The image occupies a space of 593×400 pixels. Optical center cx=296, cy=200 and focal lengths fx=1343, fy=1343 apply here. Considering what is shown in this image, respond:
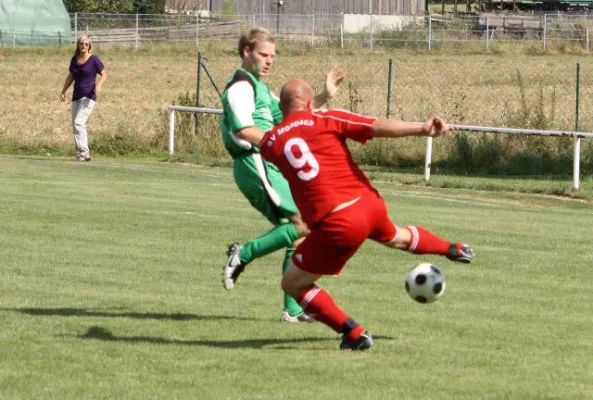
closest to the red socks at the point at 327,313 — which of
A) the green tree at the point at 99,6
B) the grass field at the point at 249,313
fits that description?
the grass field at the point at 249,313

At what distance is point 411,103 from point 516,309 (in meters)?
21.5

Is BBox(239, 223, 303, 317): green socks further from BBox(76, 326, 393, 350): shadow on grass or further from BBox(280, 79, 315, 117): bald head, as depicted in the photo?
BBox(280, 79, 315, 117): bald head

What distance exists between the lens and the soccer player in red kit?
24.0ft

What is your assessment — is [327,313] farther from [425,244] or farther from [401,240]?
[425,244]

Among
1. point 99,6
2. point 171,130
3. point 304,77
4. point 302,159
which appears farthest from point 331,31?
point 302,159

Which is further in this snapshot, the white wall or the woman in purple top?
the white wall

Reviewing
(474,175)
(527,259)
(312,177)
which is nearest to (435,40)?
(474,175)

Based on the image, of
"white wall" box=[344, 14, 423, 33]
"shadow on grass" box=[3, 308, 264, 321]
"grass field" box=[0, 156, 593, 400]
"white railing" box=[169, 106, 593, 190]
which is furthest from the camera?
"white wall" box=[344, 14, 423, 33]

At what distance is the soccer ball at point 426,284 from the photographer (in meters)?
7.84

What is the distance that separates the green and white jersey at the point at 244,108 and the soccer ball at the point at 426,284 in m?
1.44

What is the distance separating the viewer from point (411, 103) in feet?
100

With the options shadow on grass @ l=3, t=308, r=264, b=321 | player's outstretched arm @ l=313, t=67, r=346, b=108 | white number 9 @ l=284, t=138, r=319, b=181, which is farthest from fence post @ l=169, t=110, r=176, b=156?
white number 9 @ l=284, t=138, r=319, b=181

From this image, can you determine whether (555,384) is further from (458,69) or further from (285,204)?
(458,69)

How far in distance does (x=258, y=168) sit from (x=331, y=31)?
58858 mm
